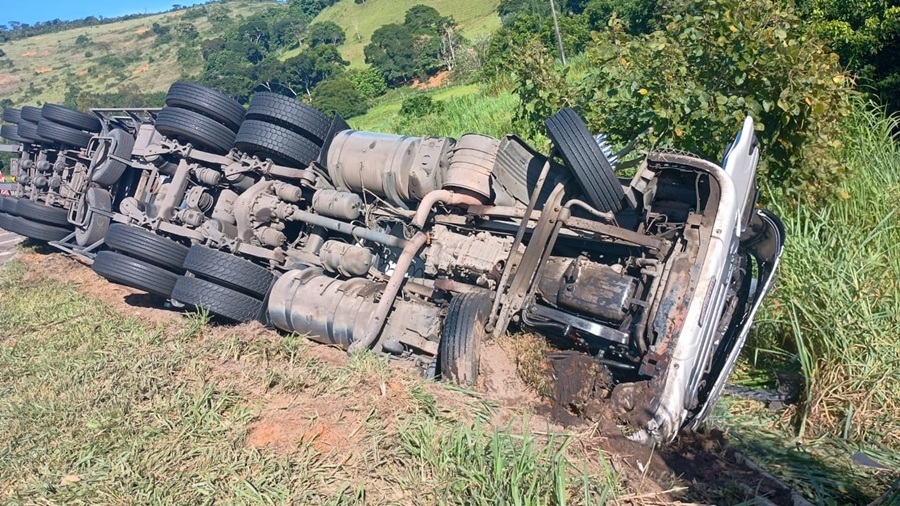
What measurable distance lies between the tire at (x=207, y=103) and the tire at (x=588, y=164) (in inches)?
157

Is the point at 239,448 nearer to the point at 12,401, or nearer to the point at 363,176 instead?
the point at 12,401

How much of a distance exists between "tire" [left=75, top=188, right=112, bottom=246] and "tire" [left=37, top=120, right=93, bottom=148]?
138cm

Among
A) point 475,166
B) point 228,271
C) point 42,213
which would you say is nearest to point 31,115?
point 42,213

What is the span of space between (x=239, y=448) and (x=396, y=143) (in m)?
3.37

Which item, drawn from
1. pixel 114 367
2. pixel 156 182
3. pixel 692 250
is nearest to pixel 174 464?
pixel 114 367

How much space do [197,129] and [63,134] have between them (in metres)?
3.52

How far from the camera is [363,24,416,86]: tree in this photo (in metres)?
52.6

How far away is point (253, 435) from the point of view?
3.13 m

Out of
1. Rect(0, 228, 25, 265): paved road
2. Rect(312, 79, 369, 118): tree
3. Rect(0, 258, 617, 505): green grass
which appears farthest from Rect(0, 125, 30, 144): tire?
Rect(312, 79, 369, 118): tree

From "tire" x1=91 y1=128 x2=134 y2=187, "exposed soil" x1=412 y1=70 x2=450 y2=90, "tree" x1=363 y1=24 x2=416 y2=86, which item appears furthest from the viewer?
"tree" x1=363 y1=24 x2=416 y2=86

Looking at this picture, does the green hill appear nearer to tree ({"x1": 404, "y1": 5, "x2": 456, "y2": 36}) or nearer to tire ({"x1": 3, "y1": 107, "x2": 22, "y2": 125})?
tree ({"x1": 404, "y1": 5, "x2": 456, "y2": 36})

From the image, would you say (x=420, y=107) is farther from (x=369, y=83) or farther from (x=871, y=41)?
(x=369, y=83)

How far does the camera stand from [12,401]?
3760mm

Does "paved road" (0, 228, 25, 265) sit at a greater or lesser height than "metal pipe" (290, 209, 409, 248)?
lesser
